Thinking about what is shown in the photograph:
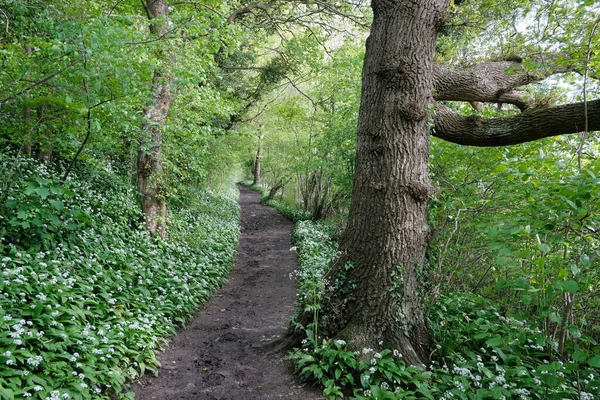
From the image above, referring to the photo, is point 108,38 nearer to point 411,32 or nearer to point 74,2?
point 74,2

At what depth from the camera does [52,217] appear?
4.96 metres

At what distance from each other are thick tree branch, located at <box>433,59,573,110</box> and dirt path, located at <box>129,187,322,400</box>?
176 inches

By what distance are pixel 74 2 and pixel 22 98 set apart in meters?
2.24

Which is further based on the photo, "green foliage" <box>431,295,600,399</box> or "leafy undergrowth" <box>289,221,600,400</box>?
"leafy undergrowth" <box>289,221,600,400</box>

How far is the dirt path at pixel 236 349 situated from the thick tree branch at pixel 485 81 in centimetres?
448

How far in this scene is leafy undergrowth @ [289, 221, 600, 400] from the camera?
11.0 feet

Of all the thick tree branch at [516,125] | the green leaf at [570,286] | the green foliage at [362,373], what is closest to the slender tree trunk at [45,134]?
the green foliage at [362,373]

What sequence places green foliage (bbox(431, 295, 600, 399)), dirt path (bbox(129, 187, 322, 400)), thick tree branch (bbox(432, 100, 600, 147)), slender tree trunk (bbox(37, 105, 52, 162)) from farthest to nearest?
slender tree trunk (bbox(37, 105, 52, 162)) < dirt path (bbox(129, 187, 322, 400)) < thick tree branch (bbox(432, 100, 600, 147)) < green foliage (bbox(431, 295, 600, 399))

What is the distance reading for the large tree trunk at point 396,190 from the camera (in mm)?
4145

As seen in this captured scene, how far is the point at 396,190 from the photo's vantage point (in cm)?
420

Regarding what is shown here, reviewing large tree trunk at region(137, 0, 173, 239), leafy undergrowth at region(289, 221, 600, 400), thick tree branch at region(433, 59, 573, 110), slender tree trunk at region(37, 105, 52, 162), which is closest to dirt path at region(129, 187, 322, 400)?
leafy undergrowth at region(289, 221, 600, 400)

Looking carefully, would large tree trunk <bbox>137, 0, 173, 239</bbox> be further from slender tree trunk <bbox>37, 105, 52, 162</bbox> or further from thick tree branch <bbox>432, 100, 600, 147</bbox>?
thick tree branch <bbox>432, 100, 600, 147</bbox>

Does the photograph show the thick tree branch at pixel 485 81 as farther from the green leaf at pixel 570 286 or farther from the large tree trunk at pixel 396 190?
the green leaf at pixel 570 286

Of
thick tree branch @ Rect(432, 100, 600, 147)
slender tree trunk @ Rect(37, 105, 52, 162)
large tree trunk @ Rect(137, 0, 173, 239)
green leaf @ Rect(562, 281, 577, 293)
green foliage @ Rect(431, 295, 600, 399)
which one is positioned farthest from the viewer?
large tree trunk @ Rect(137, 0, 173, 239)
